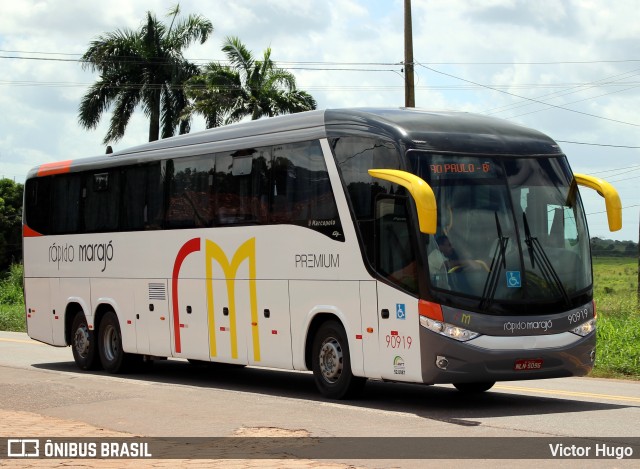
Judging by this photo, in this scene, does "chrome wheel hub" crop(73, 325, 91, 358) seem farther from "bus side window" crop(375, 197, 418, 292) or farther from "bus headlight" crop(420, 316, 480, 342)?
"bus headlight" crop(420, 316, 480, 342)

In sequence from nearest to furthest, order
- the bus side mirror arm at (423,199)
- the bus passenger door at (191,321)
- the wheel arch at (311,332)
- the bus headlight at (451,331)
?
1. the bus side mirror arm at (423,199)
2. the bus headlight at (451,331)
3. the wheel arch at (311,332)
4. the bus passenger door at (191,321)

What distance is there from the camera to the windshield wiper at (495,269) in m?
14.1

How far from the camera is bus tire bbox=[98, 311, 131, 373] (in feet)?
67.9

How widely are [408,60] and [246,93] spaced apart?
14555 mm

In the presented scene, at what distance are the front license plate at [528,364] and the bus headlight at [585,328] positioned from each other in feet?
2.21

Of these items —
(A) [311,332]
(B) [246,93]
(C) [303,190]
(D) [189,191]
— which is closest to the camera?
(C) [303,190]

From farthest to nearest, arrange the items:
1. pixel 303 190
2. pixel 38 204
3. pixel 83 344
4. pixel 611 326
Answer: pixel 611 326 < pixel 38 204 < pixel 83 344 < pixel 303 190

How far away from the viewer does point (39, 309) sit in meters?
22.9

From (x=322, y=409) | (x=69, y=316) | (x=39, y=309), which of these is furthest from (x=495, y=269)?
(x=39, y=309)

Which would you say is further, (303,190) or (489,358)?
Result: (303,190)

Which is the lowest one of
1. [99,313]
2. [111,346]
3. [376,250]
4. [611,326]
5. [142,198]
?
[611,326]

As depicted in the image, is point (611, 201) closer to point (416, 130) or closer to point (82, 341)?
point (416, 130)

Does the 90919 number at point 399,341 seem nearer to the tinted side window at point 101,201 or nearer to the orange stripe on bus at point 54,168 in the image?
the tinted side window at point 101,201

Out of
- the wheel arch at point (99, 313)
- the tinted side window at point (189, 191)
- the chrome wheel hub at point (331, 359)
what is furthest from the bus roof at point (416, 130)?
the wheel arch at point (99, 313)
